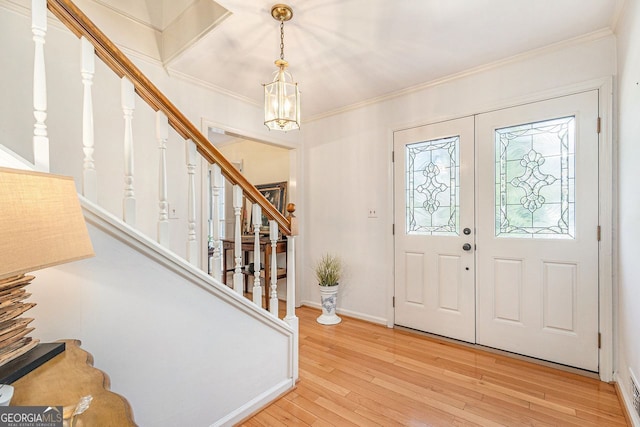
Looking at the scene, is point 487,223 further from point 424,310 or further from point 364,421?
point 364,421

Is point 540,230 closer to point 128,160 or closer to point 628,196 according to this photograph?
point 628,196

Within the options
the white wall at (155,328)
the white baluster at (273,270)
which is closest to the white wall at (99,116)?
the white baluster at (273,270)

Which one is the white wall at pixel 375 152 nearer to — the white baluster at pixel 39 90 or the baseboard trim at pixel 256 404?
the baseboard trim at pixel 256 404

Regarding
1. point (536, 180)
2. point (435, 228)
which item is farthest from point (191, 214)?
point (536, 180)

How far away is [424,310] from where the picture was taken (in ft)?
9.34

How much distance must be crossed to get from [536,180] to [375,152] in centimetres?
148

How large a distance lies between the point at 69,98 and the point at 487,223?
333 centimetres

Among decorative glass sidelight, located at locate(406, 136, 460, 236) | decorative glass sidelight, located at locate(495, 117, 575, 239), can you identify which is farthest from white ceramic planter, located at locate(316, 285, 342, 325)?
decorative glass sidelight, located at locate(495, 117, 575, 239)

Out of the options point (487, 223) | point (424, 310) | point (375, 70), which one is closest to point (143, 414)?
point (424, 310)

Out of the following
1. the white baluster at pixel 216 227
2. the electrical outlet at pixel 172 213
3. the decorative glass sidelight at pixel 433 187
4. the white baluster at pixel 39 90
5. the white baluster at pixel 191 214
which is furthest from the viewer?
the decorative glass sidelight at pixel 433 187

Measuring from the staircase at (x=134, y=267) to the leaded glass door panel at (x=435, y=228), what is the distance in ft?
4.65

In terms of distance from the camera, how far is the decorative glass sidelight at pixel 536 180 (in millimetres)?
2178

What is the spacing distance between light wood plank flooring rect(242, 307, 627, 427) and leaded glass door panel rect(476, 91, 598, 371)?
0.88 feet

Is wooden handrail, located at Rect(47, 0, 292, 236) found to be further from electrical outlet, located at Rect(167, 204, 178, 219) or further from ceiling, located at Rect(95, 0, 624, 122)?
electrical outlet, located at Rect(167, 204, 178, 219)
